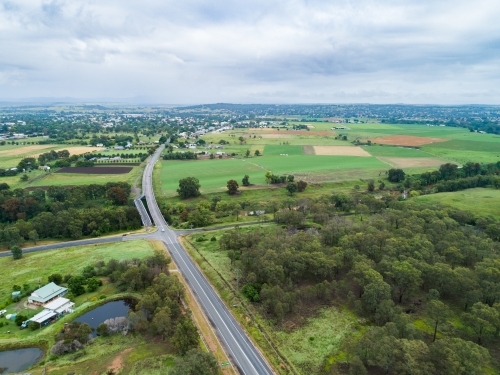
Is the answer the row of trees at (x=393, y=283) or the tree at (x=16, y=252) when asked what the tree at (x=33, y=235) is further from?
the row of trees at (x=393, y=283)

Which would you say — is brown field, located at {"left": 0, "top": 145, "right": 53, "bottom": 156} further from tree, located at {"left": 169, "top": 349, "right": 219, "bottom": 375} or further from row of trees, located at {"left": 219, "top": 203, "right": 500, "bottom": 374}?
tree, located at {"left": 169, "top": 349, "right": 219, "bottom": 375}

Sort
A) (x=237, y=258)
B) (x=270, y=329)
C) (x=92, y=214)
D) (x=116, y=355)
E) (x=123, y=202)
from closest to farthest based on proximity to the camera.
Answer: (x=116, y=355)
(x=270, y=329)
(x=237, y=258)
(x=92, y=214)
(x=123, y=202)

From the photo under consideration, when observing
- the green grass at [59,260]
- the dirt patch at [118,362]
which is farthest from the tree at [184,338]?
the green grass at [59,260]

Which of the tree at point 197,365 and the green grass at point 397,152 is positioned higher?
the green grass at point 397,152

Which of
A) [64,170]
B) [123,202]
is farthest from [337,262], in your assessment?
[64,170]

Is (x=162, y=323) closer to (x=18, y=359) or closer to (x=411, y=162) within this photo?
(x=18, y=359)

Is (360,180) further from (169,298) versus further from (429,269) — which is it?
(169,298)

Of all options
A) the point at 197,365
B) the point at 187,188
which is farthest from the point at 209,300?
the point at 187,188
